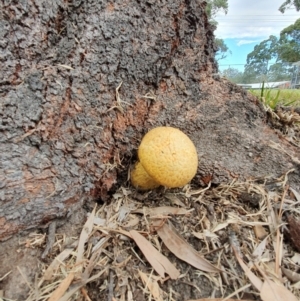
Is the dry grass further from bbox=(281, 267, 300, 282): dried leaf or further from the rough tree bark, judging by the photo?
the rough tree bark

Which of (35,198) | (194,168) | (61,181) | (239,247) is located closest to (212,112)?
(194,168)

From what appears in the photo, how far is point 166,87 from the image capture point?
1302 mm

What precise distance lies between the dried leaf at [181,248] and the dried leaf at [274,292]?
156mm

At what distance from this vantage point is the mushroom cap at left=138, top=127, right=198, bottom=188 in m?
1.07

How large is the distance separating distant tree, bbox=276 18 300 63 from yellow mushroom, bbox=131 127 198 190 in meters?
27.6

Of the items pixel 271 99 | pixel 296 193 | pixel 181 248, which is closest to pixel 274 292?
pixel 181 248

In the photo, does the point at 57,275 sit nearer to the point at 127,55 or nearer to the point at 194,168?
the point at 194,168

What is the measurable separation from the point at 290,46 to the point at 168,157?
29.9m

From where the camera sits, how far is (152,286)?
928 millimetres

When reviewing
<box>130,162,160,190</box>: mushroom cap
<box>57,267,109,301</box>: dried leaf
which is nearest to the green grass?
<box>130,162,160,190</box>: mushroom cap

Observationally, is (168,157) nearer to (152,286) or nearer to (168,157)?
(168,157)

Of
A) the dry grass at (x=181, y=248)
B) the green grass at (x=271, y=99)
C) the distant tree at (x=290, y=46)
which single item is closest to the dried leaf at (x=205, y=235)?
the dry grass at (x=181, y=248)

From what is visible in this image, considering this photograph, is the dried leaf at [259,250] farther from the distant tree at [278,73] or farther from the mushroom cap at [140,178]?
the distant tree at [278,73]

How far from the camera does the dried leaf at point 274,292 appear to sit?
855mm
